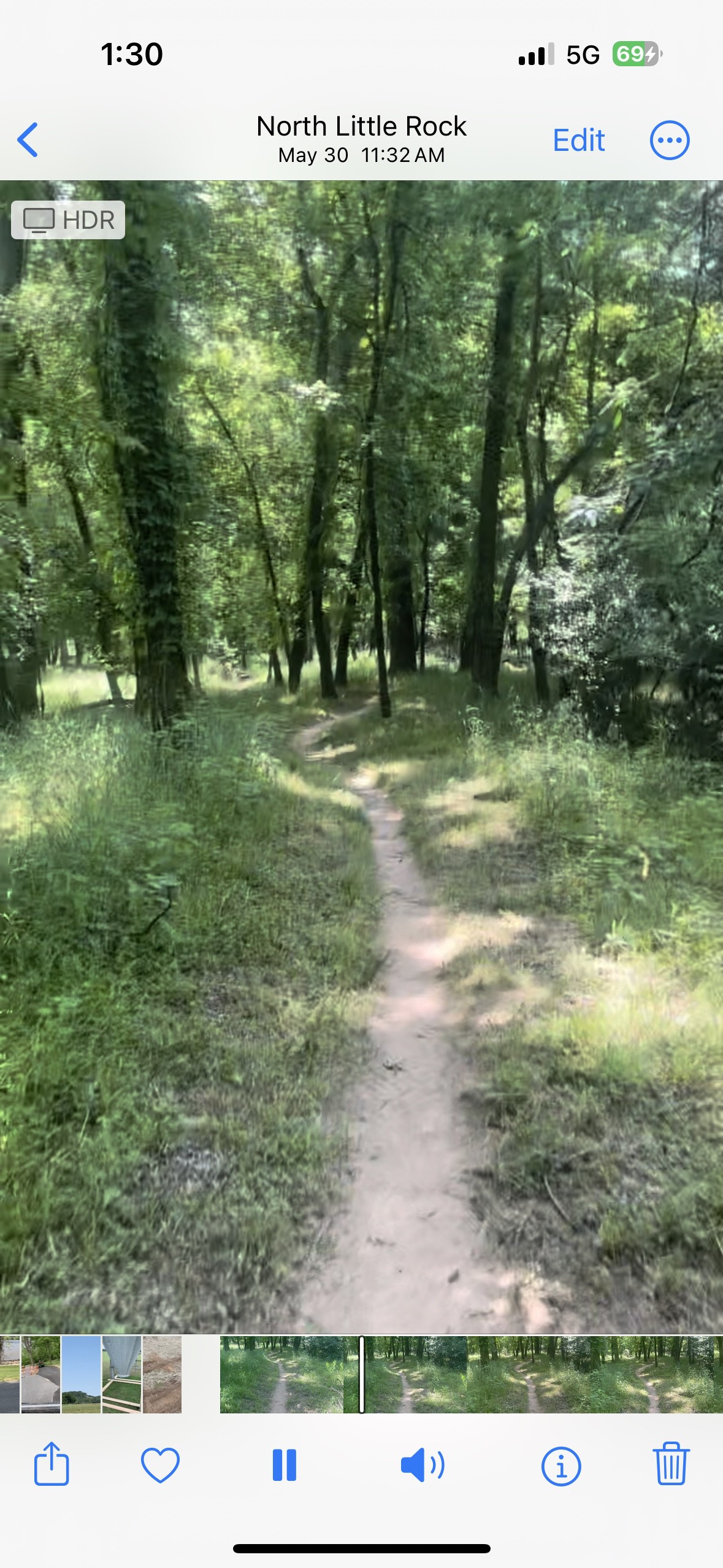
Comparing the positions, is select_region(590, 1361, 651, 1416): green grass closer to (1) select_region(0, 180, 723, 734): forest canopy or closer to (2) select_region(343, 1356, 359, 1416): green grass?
(2) select_region(343, 1356, 359, 1416): green grass

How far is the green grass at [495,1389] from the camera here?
122 cm

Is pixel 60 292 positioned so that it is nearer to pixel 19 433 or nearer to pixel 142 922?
pixel 19 433

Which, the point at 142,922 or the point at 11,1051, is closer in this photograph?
the point at 11,1051

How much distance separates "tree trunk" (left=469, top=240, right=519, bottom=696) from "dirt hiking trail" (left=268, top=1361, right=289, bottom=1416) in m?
1.80

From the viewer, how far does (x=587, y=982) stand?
2029 millimetres

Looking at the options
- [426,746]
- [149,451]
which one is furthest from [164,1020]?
[149,451]

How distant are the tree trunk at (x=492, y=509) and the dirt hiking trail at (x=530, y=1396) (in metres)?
1.70
